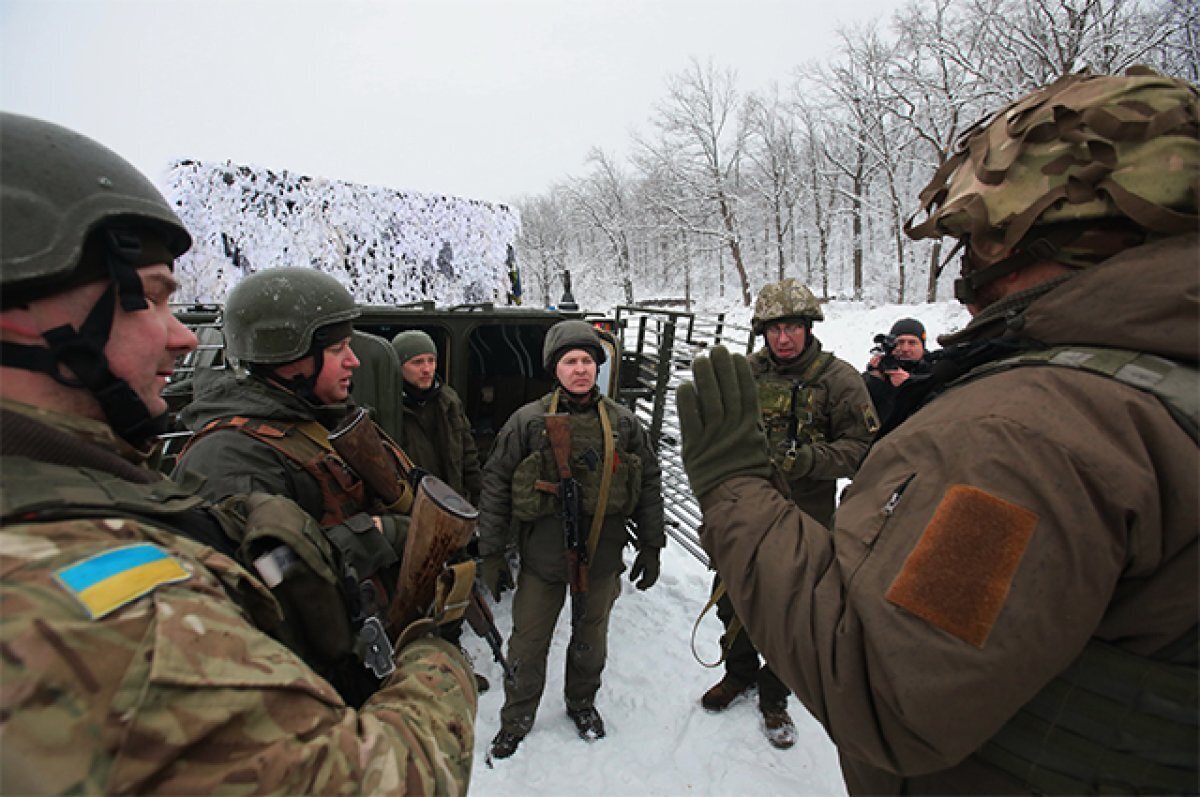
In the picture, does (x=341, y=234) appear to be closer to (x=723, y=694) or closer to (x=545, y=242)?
(x=723, y=694)

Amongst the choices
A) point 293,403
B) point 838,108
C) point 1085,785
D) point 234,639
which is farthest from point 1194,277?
point 838,108

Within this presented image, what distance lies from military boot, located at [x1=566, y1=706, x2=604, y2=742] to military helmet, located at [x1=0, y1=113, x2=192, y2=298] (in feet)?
→ 10.1

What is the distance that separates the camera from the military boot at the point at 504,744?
294 cm

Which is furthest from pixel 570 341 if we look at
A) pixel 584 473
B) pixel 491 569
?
pixel 491 569

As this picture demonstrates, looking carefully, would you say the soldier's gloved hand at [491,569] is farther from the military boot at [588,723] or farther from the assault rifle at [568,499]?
the military boot at [588,723]

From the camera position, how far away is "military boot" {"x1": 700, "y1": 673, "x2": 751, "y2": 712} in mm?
3271

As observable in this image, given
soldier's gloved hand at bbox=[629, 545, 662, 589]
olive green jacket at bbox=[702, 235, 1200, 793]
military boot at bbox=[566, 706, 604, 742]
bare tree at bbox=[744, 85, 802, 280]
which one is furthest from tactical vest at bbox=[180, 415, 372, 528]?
bare tree at bbox=[744, 85, 802, 280]

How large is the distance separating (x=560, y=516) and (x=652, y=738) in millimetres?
1353

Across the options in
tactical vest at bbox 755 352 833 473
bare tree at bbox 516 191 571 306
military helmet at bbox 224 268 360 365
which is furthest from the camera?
bare tree at bbox 516 191 571 306

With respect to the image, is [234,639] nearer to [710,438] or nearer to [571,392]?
[710,438]

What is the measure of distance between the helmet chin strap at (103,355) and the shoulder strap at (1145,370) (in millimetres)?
1566

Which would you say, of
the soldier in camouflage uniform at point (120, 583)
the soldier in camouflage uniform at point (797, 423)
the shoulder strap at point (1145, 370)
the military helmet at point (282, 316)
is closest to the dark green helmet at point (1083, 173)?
the shoulder strap at point (1145, 370)

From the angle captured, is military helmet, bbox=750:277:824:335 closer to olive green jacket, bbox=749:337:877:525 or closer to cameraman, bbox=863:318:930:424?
olive green jacket, bbox=749:337:877:525

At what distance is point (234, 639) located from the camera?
777 millimetres
